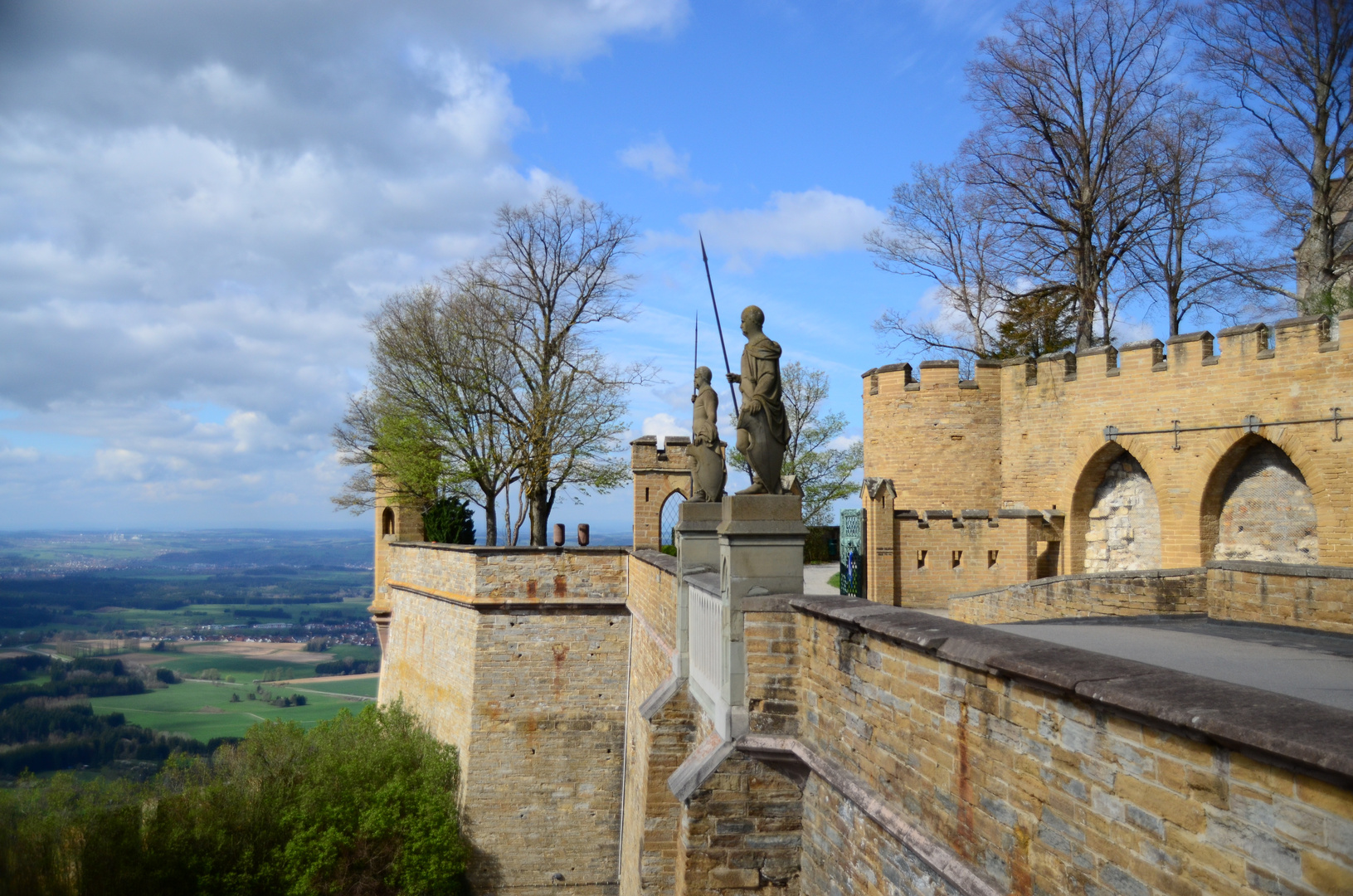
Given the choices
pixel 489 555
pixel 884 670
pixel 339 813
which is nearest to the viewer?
pixel 884 670

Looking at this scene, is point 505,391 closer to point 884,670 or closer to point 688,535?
point 688,535

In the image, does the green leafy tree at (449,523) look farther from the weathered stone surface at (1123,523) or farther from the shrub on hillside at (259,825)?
the weathered stone surface at (1123,523)

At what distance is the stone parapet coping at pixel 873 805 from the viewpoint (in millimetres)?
3678

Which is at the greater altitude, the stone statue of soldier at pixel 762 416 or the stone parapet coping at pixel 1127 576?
the stone statue of soldier at pixel 762 416

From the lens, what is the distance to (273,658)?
62.8m

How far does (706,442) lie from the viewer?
30.6 feet

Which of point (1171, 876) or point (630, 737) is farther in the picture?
point (630, 737)

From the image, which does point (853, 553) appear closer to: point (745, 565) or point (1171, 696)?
point (745, 565)

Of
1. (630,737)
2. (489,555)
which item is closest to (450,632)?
(489,555)

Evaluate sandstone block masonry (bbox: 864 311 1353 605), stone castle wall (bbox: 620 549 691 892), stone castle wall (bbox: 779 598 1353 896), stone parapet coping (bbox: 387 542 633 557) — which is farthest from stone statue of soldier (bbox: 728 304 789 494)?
sandstone block masonry (bbox: 864 311 1353 605)

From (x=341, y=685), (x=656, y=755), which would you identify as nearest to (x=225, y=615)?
(x=341, y=685)

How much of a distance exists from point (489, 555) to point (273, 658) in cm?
5328

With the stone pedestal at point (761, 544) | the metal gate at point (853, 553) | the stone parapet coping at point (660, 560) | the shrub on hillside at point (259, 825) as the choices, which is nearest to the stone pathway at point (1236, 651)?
the stone pedestal at point (761, 544)

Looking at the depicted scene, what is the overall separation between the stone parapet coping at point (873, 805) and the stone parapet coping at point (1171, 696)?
0.85 metres
